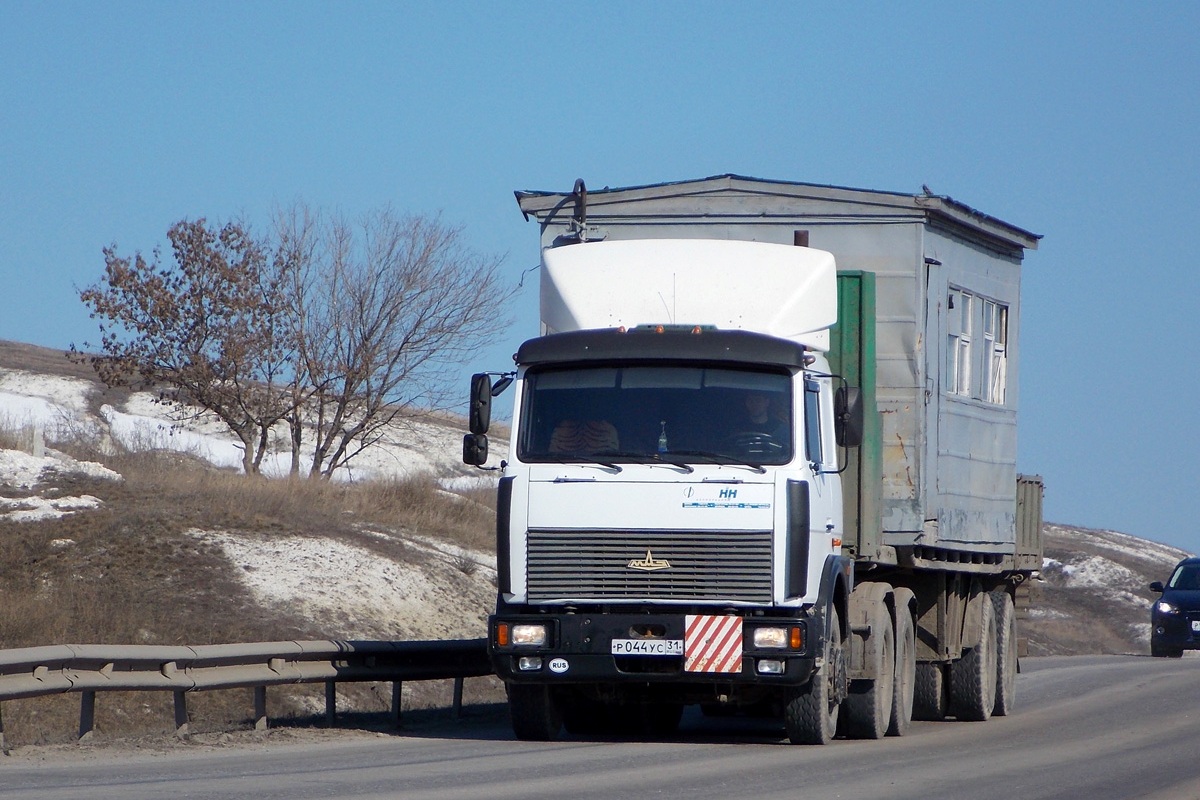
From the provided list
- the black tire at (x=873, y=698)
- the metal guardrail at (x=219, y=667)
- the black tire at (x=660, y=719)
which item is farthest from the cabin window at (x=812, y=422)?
the metal guardrail at (x=219, y=667)

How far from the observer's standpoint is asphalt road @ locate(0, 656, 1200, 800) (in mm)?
9758

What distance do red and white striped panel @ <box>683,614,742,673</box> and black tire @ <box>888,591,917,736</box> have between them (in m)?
3.10

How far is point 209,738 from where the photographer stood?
12773 millimetres

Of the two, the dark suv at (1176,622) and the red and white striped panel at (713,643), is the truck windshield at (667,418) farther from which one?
the dark suv at (1176,622)

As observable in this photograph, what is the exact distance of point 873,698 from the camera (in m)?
14.1

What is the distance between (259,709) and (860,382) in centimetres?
562

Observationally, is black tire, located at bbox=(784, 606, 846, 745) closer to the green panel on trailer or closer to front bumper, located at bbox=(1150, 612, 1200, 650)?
the green panel on trailer

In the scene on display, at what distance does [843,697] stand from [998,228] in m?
5.51

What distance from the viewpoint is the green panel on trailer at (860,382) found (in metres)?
13.8

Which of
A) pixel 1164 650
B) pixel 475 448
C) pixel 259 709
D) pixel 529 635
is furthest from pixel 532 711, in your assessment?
pixel 1164 650

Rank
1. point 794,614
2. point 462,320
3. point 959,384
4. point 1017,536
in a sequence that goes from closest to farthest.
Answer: point 794,614 → point 959,384 → point 1017,536 → point 462,320

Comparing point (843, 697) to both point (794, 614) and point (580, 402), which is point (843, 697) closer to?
point (794, 614)

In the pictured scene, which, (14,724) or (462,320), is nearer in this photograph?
(14,724)

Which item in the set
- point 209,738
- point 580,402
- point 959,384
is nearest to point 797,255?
point 580,402
